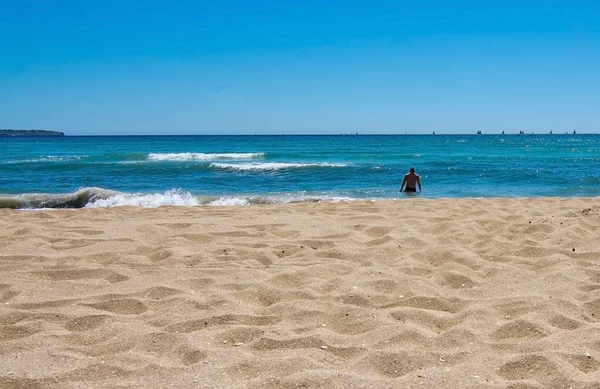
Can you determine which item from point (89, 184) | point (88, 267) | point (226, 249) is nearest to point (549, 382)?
point (226, 249)

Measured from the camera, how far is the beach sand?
3.00 m

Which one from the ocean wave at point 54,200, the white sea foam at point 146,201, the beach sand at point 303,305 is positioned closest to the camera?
the beach sand at point 303,305

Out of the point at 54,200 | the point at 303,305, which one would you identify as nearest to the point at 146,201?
the point at 54,200

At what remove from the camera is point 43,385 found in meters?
2.83

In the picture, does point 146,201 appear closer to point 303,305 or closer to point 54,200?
point 54,200

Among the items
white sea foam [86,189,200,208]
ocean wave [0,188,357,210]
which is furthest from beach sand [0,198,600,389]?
ocean wave [0,188,357,210]

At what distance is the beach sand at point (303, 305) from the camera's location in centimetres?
300

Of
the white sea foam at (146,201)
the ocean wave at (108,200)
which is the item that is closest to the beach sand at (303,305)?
the white sea foam at (146,201)

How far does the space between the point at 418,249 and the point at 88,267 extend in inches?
132

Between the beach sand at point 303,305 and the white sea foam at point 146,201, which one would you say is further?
the white sea foam at point 146,201

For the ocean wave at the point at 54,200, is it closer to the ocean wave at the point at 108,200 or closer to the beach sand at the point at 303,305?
the ocean wave at the point at 108,200

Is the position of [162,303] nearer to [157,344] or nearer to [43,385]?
[157,344]

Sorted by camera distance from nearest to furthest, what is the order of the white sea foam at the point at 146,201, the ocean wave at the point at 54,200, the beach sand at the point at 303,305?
the beach sand at the point at 303,305, the ocean wave at the point at 54,200, the white sea foam at the point at 146,201

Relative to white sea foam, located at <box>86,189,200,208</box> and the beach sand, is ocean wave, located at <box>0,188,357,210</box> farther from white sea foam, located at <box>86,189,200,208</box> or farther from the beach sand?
the beach sand
